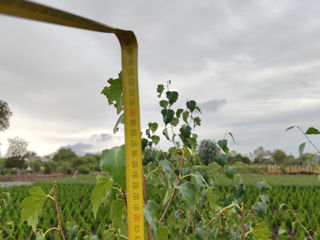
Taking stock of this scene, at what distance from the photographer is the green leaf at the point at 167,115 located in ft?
7.30

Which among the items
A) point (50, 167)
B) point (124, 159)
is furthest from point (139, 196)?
point (50, 167)

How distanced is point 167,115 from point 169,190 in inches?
30.3

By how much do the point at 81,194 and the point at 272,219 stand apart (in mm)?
5139

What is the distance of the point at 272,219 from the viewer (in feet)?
18.4

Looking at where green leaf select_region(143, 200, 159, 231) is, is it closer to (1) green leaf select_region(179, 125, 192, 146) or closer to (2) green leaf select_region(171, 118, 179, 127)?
(1) green leaf select_region(179, 125, 192, 146)

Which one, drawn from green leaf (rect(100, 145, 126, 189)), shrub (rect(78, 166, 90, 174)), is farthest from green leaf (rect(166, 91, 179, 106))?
shrub (rect(78, 166, 90, 174))

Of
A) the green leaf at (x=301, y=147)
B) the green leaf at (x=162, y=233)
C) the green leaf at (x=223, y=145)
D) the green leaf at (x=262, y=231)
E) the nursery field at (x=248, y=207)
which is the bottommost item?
the nursery field at (x=248, y=207)

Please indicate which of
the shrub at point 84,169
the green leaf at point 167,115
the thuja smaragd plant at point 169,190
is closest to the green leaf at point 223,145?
the thuja smaragd plant at point 169,190

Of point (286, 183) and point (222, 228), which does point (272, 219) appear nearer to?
point (222, 228)

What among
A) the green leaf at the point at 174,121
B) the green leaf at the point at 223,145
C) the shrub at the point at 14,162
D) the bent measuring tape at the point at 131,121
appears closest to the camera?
the bent measuring tape at the point at 131,121

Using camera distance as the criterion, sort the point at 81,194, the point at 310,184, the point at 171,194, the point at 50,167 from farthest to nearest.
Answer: the point at 50,167
the point at 310,184
the point at 81,194
the point at 171,194

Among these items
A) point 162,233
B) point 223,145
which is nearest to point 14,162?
point 223,145

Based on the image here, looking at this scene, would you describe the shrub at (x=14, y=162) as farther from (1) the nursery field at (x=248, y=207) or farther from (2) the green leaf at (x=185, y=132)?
(2) the green leaf at (x=185, y=132)

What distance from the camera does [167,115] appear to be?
2223 millimetres
